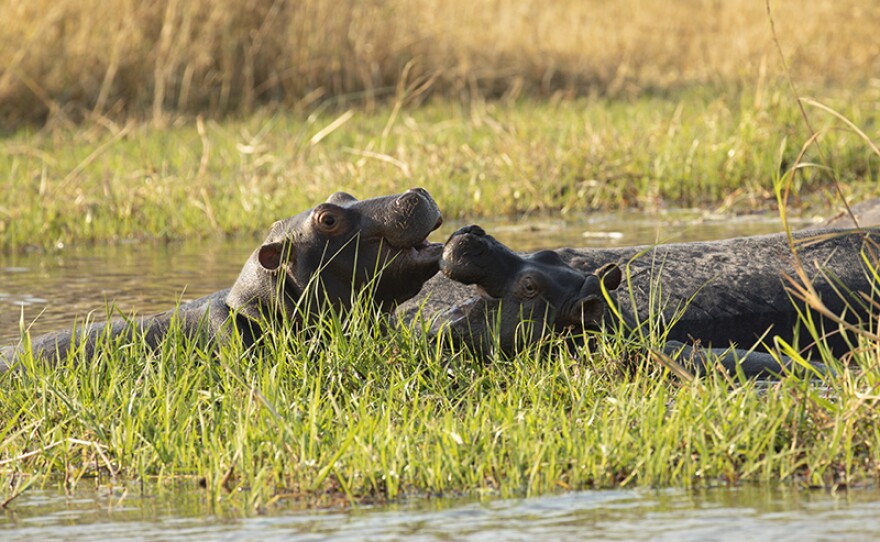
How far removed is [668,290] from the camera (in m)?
5.59

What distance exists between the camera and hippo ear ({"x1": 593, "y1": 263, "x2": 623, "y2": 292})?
15.8 feet

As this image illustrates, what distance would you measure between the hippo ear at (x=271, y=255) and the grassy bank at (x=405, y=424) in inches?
16.7

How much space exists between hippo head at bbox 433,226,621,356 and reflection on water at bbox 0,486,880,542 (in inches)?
53.9

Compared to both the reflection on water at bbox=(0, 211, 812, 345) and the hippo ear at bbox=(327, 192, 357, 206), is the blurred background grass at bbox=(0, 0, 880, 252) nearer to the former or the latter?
the reflection on water at bbox=(0, 211, 812, 345)

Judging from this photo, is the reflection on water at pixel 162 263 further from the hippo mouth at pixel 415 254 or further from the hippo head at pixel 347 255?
the hippo mouth at pixel 415 254

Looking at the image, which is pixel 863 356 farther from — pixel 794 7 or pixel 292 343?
pixel 794 7

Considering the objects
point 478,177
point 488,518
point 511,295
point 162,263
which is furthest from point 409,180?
point 488,518

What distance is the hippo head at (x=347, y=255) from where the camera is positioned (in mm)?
4934

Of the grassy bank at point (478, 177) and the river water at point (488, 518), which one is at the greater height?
the grassy bank at point (478, 177)

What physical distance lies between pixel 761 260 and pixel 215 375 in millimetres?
2220

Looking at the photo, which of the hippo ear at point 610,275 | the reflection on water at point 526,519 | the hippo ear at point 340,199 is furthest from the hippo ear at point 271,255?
the reflection on water at point 526,519

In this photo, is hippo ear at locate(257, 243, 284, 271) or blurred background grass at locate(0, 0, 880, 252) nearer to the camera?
hippo ear at locate(257, 243, 284, 271)

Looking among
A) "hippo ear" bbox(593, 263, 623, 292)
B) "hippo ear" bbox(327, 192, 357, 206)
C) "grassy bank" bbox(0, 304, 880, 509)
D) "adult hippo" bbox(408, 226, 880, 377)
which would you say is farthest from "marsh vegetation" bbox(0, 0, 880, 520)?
"hippo ear" bbox(327, 192, 357, 206)

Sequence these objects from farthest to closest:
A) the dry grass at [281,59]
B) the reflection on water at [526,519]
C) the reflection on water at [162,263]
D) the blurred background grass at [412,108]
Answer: the dry grass at [281,59], the blurred background grass at [412,108], the reflection on water at [162,263], the reflection on water at [526,519]
